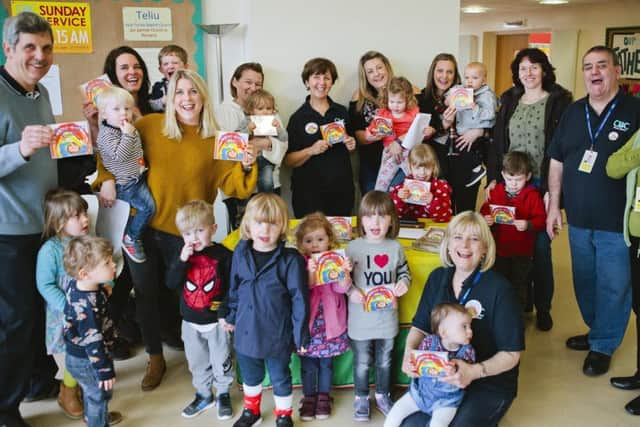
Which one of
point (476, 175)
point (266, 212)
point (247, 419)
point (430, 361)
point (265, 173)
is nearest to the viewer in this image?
point (430, 361)

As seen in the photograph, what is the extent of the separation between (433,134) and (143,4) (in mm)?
2150

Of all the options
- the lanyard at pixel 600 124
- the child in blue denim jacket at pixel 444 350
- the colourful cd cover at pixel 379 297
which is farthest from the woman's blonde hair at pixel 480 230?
the lanyard at pixel 600 124

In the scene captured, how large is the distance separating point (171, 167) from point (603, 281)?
223 cm

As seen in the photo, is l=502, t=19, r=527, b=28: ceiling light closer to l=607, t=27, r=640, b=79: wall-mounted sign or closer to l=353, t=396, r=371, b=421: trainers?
l=607, t=27, r=640, b=79: wall-mounted sign

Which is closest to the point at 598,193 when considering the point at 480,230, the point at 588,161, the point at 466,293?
the point at 588,161

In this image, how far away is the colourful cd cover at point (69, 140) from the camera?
245 centimetres

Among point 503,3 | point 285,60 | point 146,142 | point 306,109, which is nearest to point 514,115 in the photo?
point 306,109

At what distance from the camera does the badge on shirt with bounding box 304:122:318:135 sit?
12.4 ft

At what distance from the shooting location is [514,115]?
3588mm

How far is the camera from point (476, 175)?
156 inches

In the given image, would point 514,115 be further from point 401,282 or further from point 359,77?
point 401,282

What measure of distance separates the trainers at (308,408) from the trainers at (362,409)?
192 millimetres

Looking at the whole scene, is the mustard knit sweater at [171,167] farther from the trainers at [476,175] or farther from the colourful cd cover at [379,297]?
the trainers at [476,175]

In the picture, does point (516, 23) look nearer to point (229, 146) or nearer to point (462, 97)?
point (462, 97)
